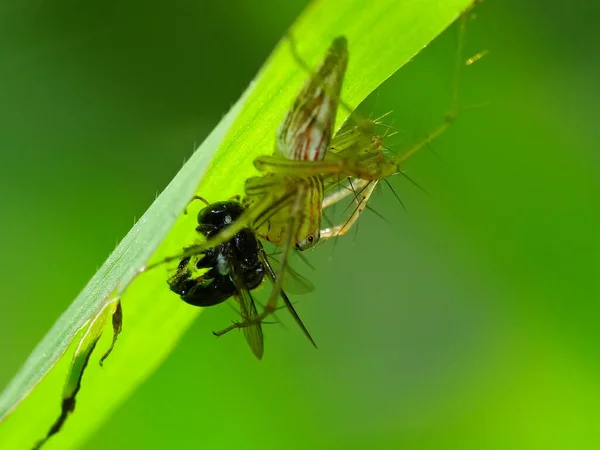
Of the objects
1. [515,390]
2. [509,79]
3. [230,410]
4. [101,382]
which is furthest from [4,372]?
[509,79]

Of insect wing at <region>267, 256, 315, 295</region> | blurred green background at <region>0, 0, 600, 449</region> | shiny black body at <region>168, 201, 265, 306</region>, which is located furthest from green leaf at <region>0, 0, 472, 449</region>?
blurred green background at <region>0, 0, 600, 449</region>

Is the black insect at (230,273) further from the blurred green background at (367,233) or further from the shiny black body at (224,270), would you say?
the blurred green background at (367,233)

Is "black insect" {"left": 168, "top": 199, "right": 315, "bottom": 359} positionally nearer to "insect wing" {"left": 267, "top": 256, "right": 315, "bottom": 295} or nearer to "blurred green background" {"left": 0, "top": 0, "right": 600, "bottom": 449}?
"insect wing" {"left": 267, "top": 256, "right": 315, "bottom": 295}

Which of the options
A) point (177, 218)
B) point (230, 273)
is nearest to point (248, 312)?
point (230, 273)

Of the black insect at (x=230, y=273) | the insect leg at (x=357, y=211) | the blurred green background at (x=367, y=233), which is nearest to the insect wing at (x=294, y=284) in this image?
the black insect at (x=230, y=273)

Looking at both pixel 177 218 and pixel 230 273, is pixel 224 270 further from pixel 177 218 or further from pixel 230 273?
pixel 177 218
